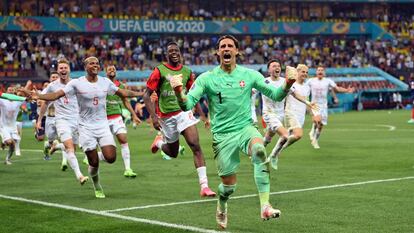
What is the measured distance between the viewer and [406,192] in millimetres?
12984

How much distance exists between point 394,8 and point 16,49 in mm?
42549

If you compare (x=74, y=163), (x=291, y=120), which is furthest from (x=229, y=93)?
(x=291, y=120)

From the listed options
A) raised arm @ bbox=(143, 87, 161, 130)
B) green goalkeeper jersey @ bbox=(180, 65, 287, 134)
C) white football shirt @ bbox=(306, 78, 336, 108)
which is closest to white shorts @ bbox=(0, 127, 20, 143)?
raised arm @ bbox=(143, 87, 161, 130)

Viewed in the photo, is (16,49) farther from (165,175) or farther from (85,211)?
(85,211)

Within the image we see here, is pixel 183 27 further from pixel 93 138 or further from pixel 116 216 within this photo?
pixel 116 216

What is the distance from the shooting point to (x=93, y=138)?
13.9m

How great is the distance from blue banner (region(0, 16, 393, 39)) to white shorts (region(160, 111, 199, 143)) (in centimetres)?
4642

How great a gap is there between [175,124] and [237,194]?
2.06m

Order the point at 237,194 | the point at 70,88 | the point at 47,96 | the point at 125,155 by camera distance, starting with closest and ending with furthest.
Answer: the point at 47,96
the point at 237,194
the point at 70,88
the point at 125,155

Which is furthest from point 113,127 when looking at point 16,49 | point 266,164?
point 16,49

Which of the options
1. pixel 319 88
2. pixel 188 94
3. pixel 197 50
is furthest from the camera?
pixel 197 50

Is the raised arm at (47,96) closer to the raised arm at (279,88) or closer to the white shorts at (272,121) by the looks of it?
the raised arm at (279,88)

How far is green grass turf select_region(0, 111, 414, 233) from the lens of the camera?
33.9ft

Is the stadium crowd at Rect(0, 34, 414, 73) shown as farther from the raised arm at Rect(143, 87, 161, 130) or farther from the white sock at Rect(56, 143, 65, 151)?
the raised arm at Rect(143, 87, 161, 130)
